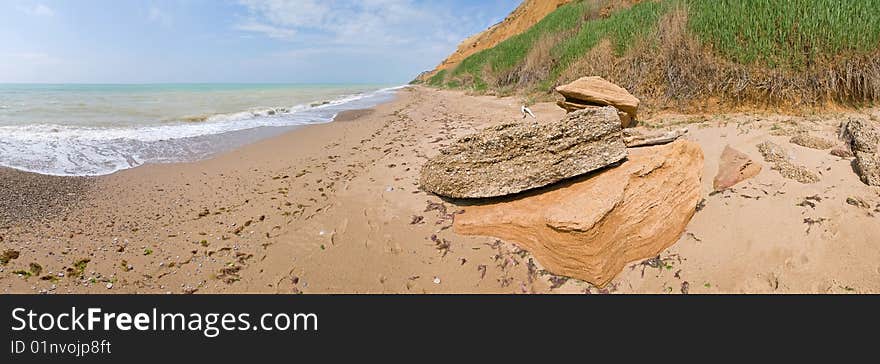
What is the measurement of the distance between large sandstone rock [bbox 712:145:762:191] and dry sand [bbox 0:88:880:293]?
8cm

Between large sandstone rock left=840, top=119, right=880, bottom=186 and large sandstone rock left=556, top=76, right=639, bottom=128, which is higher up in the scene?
large sandstone rock left=556, top=76, right=639, bottom=128

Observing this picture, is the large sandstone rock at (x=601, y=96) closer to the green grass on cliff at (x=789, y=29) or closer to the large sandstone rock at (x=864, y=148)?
the large sandstone rock at (x=864, y=148)

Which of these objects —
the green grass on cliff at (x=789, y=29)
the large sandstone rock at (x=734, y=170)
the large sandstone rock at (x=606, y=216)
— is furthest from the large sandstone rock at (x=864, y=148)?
the green grass on cliff at (x=789, y=29)

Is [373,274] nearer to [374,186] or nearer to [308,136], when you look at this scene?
[374,186]

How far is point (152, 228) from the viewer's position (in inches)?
134

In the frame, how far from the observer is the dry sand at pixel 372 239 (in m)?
2.39

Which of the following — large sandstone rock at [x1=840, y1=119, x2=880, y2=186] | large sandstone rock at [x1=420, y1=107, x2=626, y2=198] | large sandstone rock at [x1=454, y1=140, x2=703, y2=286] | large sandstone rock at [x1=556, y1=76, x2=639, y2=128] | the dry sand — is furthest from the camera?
large sandstone rock at [x1=556, y1=76, x2=639, y2=128]

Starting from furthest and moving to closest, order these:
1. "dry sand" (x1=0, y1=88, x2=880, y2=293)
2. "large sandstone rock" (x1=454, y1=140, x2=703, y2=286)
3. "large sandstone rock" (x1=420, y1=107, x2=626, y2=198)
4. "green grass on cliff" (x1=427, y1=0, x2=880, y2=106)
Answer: "green grass on cliff" (x1=427, y1=0, x2=880, y2=106) → "large sandstone rock" (x1=420, y1=107, x2=626, y2=198) → "large sandstone rock" (x1=454, y1=140, x2=703, y2=286) → "dry sand" (x1=0, y1=88, x2=880, y2=293)

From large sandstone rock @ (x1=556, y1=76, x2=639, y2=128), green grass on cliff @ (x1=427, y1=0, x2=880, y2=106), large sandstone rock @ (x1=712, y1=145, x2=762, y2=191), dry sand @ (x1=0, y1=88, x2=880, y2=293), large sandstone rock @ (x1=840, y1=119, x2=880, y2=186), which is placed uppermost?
green grass on cliff @ (x1=427, y1=0, x2=880, y2=106)

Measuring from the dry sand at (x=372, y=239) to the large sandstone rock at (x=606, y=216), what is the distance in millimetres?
109

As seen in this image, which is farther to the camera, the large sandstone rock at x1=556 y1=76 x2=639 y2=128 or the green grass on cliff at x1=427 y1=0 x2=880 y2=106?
the large sandstone rock at x1=556 y1=76 x2=639 y2=128

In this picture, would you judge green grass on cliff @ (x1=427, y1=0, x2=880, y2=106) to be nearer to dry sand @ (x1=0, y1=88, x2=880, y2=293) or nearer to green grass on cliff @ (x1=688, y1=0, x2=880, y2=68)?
green grass on cliff @ (x1=688, y1=0, x2=880, y2=68)

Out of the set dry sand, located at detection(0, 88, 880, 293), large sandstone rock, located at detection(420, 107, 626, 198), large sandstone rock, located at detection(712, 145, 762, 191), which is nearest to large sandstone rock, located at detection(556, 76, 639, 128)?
dry sand, located at detection(0, 88, 880, 293)

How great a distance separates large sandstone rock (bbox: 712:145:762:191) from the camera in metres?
3.20
